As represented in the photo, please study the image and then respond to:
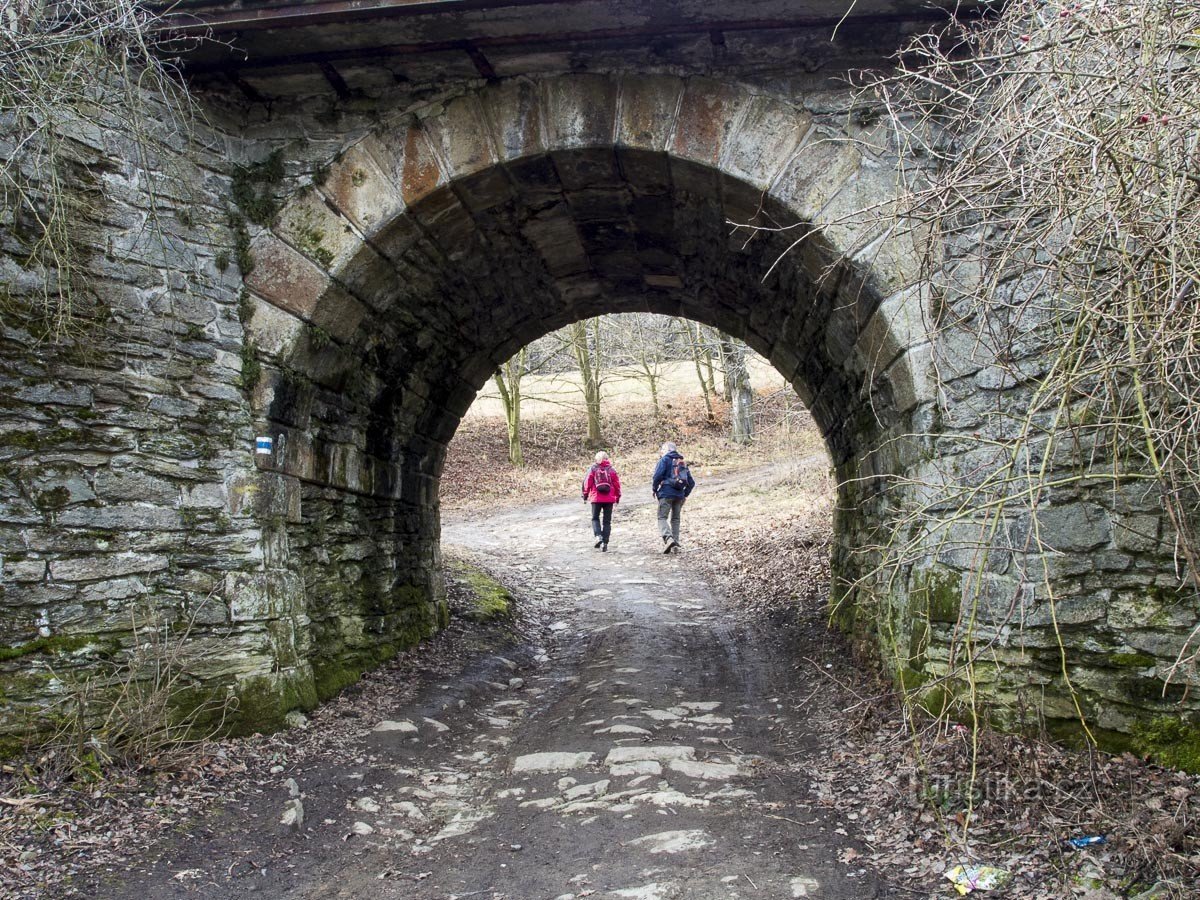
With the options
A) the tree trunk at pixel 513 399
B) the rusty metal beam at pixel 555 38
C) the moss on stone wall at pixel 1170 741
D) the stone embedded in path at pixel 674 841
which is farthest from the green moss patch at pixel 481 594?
the tree trunk at pixel 513 399

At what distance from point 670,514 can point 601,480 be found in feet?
3.74

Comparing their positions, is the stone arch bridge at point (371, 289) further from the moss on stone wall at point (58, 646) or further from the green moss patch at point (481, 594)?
the green moss patch at point (481, 594)

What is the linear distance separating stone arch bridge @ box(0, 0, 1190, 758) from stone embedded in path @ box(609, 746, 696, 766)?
1264mm

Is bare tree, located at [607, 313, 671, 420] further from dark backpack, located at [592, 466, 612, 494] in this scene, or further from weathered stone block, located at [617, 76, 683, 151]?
weathered stone block, located at [617, 76, 683, 151]

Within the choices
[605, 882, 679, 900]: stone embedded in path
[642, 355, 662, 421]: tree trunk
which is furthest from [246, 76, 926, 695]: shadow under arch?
[642, 355, 662, 421]: tree trunk

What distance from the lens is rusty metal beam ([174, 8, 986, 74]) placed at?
411cm

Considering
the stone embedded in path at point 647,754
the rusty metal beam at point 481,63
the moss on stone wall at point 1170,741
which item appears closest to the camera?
the moss on stone wall at point 1170,741

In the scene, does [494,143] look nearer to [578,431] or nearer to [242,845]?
[242,845]

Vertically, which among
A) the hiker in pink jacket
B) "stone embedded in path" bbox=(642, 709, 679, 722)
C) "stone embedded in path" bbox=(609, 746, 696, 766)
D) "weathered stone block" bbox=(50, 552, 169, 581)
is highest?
the hiker in pink jacket

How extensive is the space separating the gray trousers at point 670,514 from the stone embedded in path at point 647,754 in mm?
6945

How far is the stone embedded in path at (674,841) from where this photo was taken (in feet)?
10.3

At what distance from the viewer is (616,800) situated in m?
3.65

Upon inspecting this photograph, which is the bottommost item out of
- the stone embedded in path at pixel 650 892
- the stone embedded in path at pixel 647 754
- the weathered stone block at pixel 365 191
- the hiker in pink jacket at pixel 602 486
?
the stone embedded in path at pixel 650 892

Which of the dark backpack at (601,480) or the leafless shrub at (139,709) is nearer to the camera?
the leafless shrub at (139,709)
